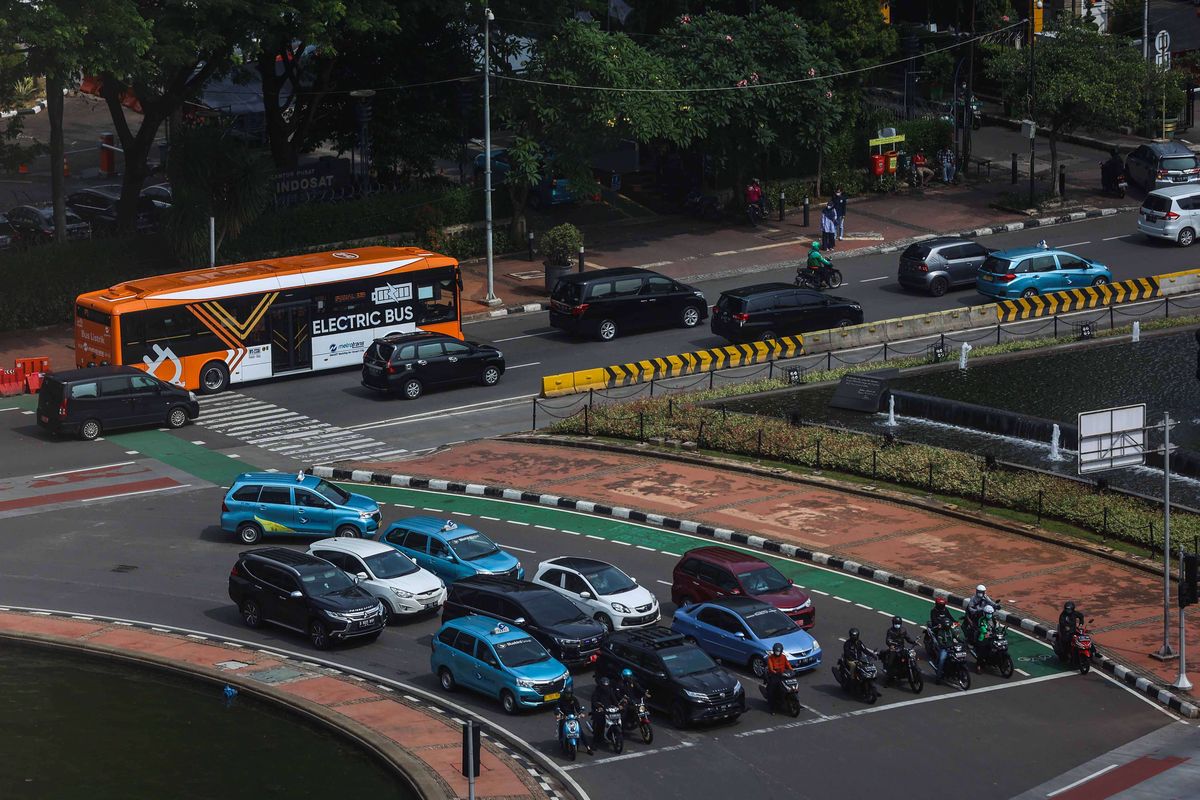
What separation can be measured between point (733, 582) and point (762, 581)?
2.07 feet

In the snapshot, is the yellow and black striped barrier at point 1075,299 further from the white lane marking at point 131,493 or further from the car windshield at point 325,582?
the car windshield at point 325,582

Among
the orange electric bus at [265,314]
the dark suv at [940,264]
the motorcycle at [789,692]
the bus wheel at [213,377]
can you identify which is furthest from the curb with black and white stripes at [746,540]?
the dark suv at [940,264]

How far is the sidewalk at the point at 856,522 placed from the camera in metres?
36.6

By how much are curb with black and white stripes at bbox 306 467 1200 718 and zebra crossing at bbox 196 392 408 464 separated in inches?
65.6

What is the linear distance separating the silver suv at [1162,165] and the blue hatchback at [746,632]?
138 ft

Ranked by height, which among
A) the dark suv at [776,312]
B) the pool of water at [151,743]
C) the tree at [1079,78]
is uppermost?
the tree at [1079,78]

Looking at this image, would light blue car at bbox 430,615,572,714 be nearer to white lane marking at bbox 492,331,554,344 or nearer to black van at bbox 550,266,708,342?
black van at bbox 550,266,708,342

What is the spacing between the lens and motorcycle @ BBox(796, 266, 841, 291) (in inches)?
2387

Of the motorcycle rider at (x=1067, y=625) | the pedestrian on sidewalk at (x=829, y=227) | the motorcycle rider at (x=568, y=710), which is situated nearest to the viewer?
the motorcycle rider at (x=568, y=710)

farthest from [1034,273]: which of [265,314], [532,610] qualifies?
[532,610]

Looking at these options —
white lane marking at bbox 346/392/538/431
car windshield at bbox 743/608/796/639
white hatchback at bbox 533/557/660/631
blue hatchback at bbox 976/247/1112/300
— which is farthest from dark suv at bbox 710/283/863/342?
car windshield at bbox 743/608/796/639

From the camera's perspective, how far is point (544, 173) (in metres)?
67.1

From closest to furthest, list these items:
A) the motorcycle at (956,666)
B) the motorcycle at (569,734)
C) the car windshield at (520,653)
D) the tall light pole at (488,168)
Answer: the motorcycle at (569,734) → the car windshield at (520,653) → the motorcycle at (956,666) → the tall light pole at (488,168)

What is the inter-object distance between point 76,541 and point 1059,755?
77.0 feet
